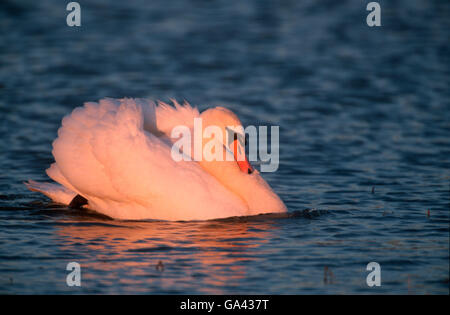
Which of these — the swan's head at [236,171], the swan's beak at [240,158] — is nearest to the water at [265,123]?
the swan's head at [236,171]

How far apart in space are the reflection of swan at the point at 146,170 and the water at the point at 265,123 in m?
0.25

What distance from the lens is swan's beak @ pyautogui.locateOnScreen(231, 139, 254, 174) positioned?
1102 centimetres

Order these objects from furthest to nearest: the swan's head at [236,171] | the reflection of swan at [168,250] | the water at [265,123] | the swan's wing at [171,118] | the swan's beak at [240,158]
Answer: the swan's wing at [171,118] < the swan's beak at [240,158] < the swan's head at [236,171] < the water at [265,123] < the reflection of swan at [168,250]

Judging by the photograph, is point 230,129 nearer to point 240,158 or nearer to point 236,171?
point 240,158

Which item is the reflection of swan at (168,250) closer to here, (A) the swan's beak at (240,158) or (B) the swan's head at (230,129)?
(A) the swan's beak at (240,158)

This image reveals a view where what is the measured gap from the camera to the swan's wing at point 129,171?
10.3 meters

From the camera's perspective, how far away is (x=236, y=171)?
11031 millimetres

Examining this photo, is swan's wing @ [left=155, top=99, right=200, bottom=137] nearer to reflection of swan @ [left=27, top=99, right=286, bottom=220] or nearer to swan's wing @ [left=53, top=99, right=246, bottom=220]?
reflection of swan @ [left=27, top=99, right=286, bottom=220]

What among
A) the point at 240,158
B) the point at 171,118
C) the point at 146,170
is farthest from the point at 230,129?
the point at 146,170

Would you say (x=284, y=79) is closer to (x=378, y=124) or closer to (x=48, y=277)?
(x=378, y=124)

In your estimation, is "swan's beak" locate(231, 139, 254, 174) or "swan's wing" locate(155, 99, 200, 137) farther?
"swan's wing" locate(155, 99, 200, 137)

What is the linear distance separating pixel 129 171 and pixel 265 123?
19.9 feet

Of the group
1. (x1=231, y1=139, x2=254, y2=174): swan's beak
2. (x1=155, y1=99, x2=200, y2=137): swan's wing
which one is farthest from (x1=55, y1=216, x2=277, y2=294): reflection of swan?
(x1=155, y1=99, x2=200, y2=137): swan's wing

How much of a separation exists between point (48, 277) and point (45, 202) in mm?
3209
